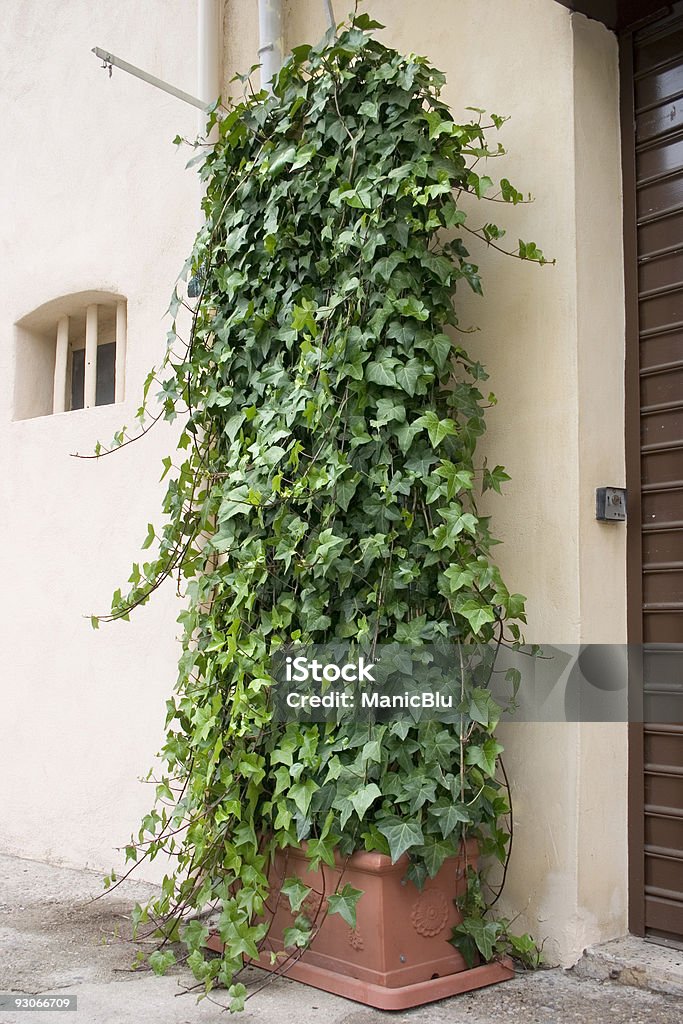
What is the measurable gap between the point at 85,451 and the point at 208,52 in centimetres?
181

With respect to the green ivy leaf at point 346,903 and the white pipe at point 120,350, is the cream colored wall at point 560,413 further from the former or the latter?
the white pipe at point 120,350

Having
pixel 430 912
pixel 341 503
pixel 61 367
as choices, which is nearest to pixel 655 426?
pixel 341 503

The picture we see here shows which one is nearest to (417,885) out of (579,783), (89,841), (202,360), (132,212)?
(579,783)

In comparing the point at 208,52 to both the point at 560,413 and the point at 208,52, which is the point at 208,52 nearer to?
the point at 208,52

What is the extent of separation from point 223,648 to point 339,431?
0.77 metres

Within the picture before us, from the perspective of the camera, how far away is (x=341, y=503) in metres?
3.08

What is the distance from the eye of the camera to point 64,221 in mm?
5191

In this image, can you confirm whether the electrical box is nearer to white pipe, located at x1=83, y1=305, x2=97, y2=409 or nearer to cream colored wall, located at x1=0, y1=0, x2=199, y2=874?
cream colored wall, located at x1=0, y1=0, x2=199, y2=874

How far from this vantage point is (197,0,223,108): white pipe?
4.48m

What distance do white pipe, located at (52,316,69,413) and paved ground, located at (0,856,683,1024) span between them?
2.60 m

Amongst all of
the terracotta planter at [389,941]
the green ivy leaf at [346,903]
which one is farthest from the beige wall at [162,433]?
the green ivy leaf at [346,903]

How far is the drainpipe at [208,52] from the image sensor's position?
14.7 feet

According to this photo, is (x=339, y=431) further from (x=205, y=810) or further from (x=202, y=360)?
(x=205, y=810)

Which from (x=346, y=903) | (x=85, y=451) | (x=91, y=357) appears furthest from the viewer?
(x=91, y=357)
